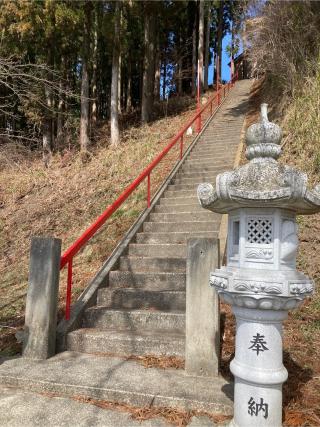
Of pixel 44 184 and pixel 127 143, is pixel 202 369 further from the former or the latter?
pixel 127 143

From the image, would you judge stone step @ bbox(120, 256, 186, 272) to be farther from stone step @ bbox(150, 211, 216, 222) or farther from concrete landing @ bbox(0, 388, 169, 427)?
concrete landing @ bbox(0, 388, 169, 427)

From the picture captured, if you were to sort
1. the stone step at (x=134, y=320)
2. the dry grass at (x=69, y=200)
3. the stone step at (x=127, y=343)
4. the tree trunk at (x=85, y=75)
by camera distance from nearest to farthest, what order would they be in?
the stone step at (x=127, y=343) → the stone step at (x=134, y=320) → the dry grass at (x=69, y=200) → the tree trunk at (x=85, y=75)

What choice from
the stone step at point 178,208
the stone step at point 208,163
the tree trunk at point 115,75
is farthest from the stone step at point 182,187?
the tree trunk at point 115,75

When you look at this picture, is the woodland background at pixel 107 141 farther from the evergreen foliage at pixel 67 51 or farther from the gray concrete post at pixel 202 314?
the gray concrete post at pixel 202 314

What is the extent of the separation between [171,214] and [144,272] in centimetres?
185

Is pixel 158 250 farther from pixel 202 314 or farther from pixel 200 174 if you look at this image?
pixel 200 174

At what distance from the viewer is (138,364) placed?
371 centimetres

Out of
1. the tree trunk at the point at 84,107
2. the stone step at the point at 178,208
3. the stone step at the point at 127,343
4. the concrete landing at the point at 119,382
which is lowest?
the concrete landing at the point at 119,382

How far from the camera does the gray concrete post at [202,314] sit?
3486mm

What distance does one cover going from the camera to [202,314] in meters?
3.55

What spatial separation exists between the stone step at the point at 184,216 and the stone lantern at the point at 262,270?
3638 mm

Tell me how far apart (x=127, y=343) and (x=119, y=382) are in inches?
26.0

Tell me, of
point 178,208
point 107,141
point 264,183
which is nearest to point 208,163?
point 178,208

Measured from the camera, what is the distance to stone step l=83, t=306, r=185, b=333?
4.18 m
